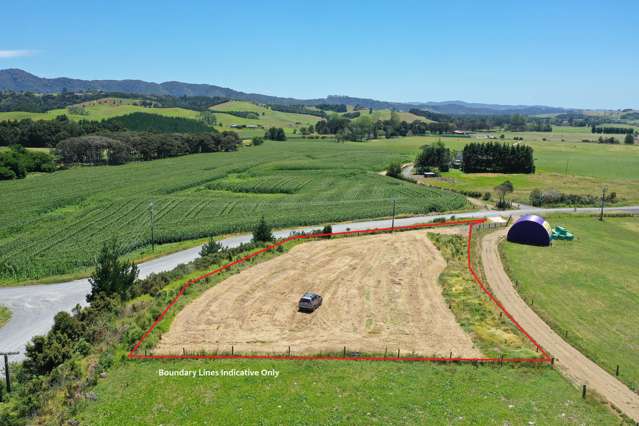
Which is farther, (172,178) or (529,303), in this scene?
(172,178)

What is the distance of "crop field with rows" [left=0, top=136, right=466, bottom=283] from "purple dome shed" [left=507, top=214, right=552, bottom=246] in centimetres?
2346

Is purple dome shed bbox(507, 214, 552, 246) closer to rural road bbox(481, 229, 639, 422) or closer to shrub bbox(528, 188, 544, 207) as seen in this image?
rural road bbox(481, 229, 639, 422)

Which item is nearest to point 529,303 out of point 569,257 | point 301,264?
point 569,257

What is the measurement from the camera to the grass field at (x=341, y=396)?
2228cm

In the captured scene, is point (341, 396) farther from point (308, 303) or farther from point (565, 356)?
point (565, 356)

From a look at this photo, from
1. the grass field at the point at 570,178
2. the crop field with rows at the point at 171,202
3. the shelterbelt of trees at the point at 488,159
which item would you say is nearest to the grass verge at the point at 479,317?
the crop field with rows at the point at 171,202

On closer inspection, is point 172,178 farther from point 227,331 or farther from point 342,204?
point 227,331

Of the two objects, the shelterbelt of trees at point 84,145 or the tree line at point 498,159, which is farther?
the tree line at point 498,159

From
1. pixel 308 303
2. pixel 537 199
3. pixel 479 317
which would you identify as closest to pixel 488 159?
pixel 537 199

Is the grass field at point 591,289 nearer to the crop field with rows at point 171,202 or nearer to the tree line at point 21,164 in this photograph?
the crop field with rows at point 171,202

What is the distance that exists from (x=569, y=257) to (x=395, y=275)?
22.5 m

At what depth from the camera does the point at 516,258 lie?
5209cm

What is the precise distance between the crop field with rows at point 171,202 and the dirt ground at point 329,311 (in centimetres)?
2139

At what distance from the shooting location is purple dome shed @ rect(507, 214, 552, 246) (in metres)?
57.8
